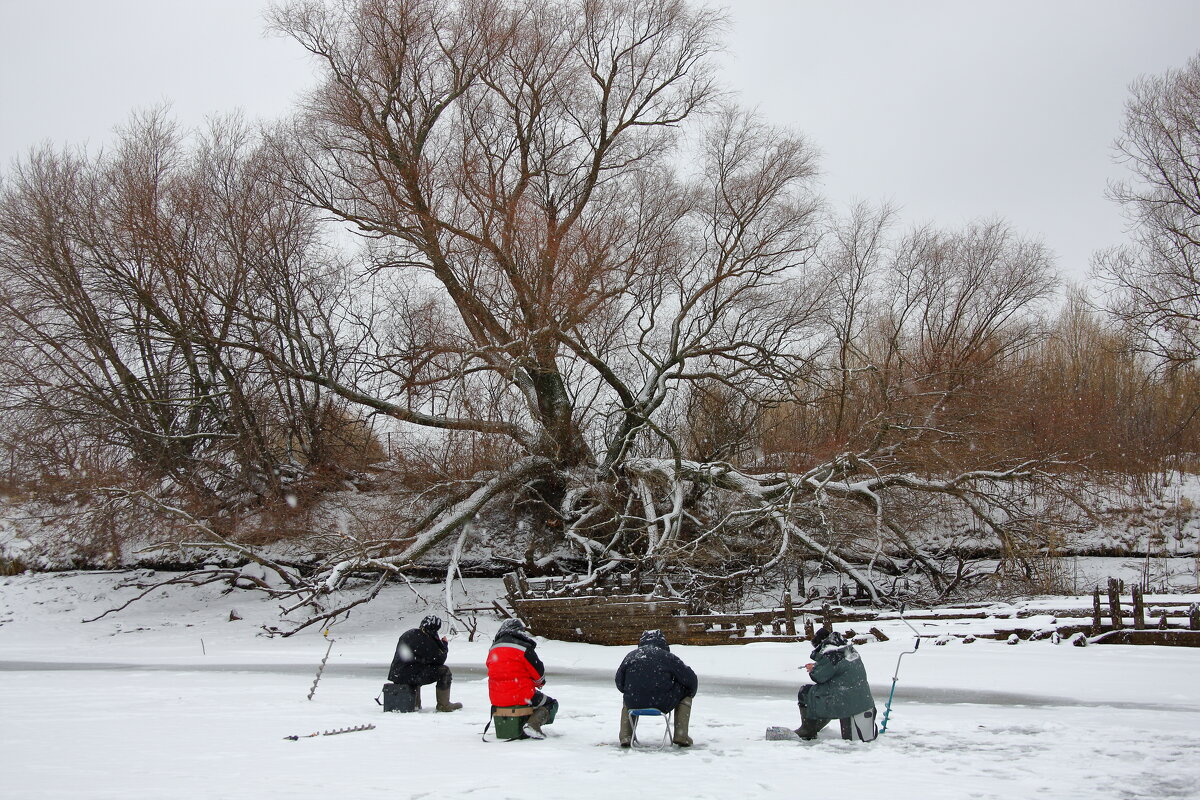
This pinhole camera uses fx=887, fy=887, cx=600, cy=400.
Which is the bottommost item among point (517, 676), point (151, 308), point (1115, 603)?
point (517, 676)

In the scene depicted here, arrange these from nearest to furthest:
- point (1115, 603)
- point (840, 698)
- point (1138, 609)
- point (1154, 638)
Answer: point (840, 698)
point (1154, 638)
point (1115, 603)
point (1138, 609)

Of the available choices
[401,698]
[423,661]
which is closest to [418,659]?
[423,661]

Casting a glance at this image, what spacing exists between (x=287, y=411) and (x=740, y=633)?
17.5m

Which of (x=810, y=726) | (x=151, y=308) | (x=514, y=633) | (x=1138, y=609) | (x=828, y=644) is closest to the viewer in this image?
(x=810, y=726)

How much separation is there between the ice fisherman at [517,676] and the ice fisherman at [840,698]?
2499 mm

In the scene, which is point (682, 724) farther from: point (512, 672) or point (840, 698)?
point (512, 672)

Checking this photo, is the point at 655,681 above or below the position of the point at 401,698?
above

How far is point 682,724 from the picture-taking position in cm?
802

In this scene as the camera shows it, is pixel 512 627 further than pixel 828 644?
Yes

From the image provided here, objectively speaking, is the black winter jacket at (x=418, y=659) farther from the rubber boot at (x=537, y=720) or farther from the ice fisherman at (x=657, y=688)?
the ice fisherman at (x=657, y=688)

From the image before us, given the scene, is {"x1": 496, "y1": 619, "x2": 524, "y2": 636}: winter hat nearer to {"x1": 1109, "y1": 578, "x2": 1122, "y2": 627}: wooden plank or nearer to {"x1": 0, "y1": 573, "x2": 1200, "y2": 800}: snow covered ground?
{"x1": 0, "y1": 573, "x2": 1200, "y2": 800}: snow covered ground

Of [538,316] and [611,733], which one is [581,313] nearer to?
[538,316]

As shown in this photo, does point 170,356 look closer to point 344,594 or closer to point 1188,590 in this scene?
point 344,594

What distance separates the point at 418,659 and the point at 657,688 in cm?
368
